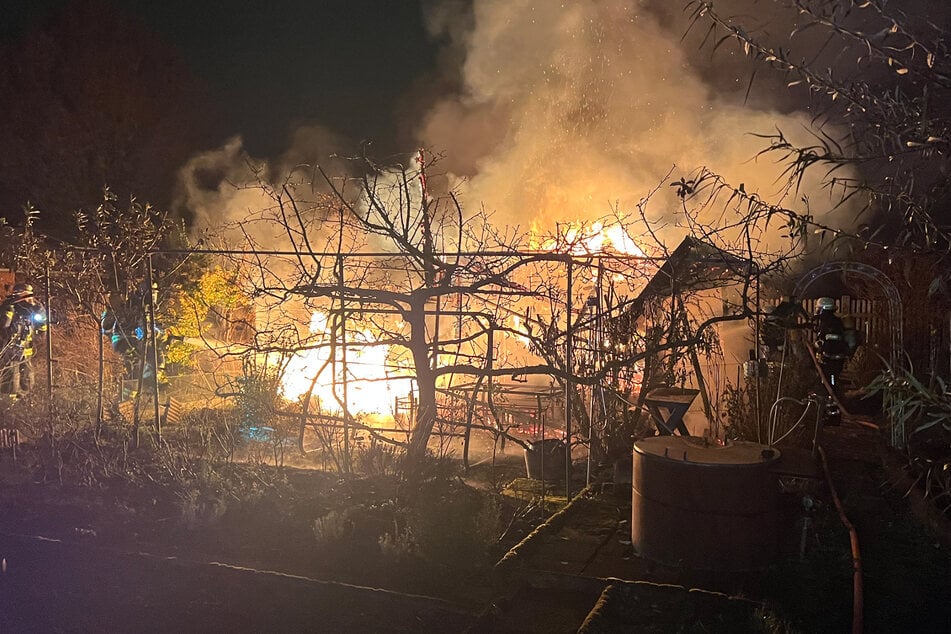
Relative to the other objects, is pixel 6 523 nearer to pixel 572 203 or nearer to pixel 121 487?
pixel 121 487

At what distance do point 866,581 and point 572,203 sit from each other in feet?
74.3

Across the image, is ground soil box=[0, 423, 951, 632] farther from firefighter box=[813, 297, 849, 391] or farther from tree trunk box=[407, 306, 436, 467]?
firefighter box=[813, 297, 849, 391]

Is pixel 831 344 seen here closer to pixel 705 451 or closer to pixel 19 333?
pixel 705 451

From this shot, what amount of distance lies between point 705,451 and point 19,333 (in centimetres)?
1027

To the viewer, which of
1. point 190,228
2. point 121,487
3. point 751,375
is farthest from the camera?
point 190,228

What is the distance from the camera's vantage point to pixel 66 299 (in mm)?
12930

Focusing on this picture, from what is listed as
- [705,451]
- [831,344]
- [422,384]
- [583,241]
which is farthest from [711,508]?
[831,344]

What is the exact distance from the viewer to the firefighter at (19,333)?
1147cm

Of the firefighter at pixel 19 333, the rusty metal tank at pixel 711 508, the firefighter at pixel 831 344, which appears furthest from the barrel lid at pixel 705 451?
the firefighter at pixel 19 333

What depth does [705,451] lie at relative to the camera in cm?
557

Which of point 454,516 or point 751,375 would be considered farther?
point 751,375

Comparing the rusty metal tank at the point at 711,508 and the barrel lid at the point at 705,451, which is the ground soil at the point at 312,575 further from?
the barrel lid at the point at 705,451

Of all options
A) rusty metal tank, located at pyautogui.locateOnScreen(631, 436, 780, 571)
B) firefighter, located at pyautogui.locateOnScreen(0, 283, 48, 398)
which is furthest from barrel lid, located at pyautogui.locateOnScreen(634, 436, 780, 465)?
firefighter, located at pyautogui.locateOnScreen(0, 283, 48, 398)

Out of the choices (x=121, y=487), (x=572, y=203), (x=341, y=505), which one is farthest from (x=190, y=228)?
(x=341, y=505)
